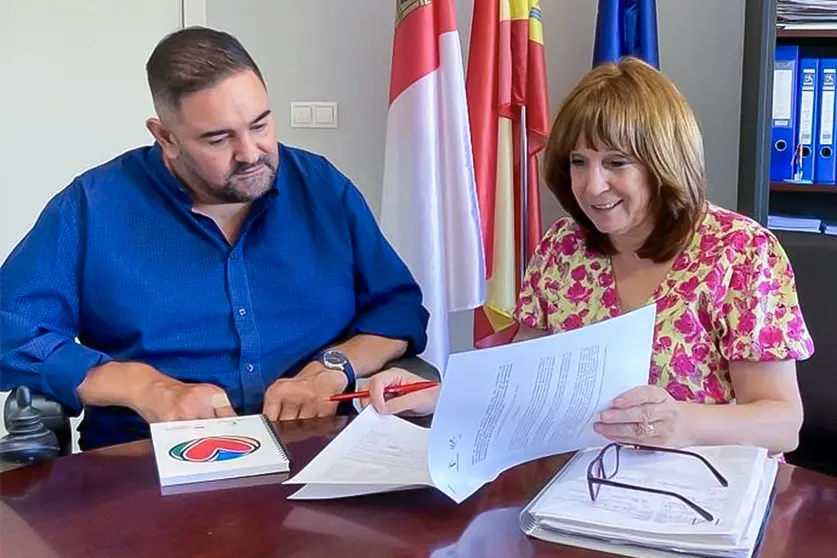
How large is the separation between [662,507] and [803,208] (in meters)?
1.70

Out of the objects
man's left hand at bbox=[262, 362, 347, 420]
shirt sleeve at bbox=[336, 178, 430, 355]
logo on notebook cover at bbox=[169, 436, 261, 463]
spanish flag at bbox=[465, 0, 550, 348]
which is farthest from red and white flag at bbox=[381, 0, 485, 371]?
logo on notebook cover at bbox=[169, 436, 261, 463]

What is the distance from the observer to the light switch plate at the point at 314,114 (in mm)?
2982

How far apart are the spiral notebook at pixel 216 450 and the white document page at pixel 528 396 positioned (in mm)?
250

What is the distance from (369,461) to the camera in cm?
111

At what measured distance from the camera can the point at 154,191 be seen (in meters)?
1.60

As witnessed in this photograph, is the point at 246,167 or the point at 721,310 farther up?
the point at 246,167

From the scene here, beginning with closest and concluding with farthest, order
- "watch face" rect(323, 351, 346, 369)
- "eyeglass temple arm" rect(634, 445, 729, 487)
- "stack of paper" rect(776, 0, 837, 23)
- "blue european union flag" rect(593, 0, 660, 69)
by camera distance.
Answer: "eyeglass temple arm" rect(634, 445, 729, 487)
"watch face" rect(323, 351, 346, 369)
"stack of paper" rect(776, 0, 837, 23)
"blue european union flag" rect(593, 0, 660, 69)

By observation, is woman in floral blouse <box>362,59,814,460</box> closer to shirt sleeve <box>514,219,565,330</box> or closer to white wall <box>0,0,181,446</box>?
shirt sleeve <box>514,219,565,330</box>

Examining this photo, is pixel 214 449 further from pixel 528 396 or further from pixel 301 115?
pixel 301 115

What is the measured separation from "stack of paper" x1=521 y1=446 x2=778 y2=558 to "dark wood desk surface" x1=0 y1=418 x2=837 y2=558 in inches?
0.9

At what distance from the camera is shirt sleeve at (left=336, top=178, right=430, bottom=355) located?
1.65 m

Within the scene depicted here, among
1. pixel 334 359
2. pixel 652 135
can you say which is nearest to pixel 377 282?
pixel 334 359

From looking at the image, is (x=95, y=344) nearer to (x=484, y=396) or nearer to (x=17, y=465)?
(x=17, y=465)

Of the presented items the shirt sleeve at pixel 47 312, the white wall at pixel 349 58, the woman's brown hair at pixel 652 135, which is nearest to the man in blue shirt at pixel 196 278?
the shirt sleeve at pixel 47 312
